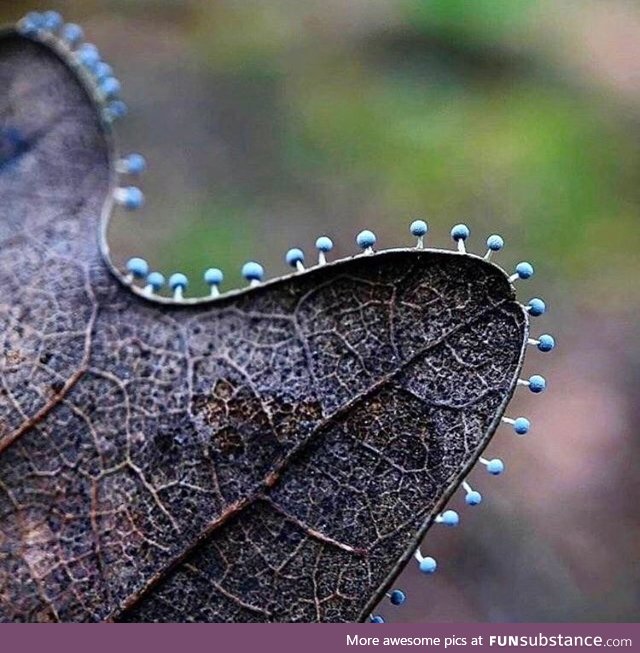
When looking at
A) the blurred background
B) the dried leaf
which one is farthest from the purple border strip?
the blurred background

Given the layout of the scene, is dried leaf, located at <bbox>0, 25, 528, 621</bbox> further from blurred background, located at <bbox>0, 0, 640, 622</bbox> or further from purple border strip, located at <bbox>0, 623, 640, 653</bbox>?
blurred background, located at <bbox>0, 0, 640, 622</bbox>

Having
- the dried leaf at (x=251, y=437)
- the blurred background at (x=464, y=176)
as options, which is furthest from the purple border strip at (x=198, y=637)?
the blurred background at (x=464, y=176)

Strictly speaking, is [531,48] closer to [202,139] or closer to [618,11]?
[618,11]

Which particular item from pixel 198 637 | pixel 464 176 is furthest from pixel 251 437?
pixel 464 176

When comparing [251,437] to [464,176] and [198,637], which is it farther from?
[464,176]

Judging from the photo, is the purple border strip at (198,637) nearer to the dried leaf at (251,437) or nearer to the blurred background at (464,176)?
the dried leaf at (251,437)
